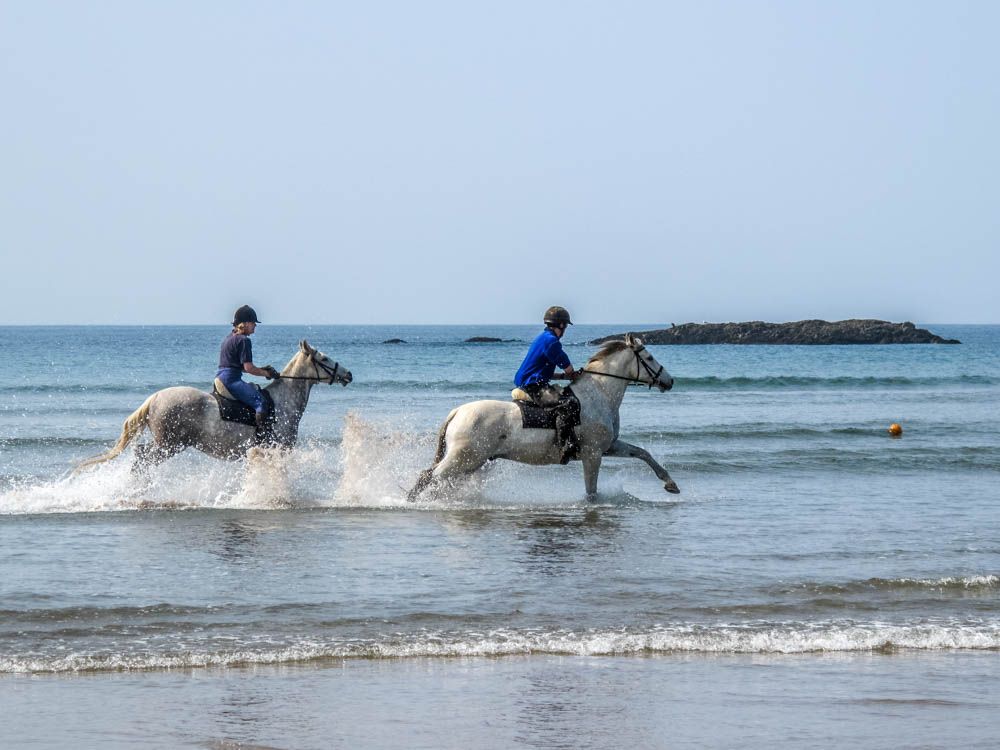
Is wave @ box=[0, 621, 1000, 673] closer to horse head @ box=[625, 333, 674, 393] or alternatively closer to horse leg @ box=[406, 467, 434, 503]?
horse head @ box=[625, 333, 674, 393]

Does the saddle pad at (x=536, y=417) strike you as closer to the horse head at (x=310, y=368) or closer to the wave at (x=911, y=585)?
the horse head at (x=310, y=368)


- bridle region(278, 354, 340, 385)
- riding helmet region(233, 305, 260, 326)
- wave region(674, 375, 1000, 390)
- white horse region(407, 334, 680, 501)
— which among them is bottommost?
wave region(674, 375, 1000, 390)

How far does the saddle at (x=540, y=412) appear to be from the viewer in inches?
553

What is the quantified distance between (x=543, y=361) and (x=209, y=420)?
4.14m

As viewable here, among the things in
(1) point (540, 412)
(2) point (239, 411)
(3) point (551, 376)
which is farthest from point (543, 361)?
(2) point (239, 411)

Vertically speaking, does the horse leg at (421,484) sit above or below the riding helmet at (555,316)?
below

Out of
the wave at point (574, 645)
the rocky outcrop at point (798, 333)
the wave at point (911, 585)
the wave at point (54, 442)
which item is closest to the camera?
the wave at point (574, 645)

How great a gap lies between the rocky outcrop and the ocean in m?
99.8

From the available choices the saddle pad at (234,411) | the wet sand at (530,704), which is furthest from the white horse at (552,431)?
the wet sand at (530,704)

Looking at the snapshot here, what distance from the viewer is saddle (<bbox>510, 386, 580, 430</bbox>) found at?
46.1 feet

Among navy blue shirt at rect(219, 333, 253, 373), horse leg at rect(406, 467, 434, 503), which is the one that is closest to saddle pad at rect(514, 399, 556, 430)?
horse leg at rect(406, 467, 434, 503)

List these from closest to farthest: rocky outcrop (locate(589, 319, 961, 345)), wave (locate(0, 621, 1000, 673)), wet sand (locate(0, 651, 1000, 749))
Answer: wet sand (locate(0, 651, 1000, 749))
wave (locate(0, 621, 1000, 673))
rocky outcrop (locate(589, 319, 961, 345))

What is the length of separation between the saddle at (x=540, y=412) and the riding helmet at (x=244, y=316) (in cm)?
331

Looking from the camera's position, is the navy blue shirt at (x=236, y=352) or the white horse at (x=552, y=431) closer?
the white horse at (x=552, y=431)
